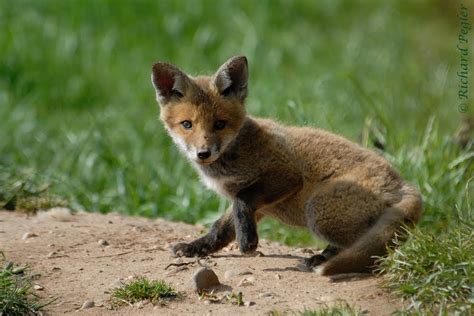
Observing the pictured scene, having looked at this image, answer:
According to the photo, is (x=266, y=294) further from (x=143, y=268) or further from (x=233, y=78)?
(x=233, y=78)

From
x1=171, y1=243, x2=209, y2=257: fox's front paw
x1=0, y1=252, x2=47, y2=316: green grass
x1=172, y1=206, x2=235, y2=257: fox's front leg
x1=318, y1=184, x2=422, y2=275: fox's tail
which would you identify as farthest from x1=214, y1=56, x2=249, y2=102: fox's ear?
x1=0, y1=252, x2=47, y2=316: green grass

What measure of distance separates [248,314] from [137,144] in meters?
4.83

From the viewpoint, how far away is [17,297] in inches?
190

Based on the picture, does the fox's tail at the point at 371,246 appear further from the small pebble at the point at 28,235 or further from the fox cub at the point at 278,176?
the small pebble at the point at 28,235

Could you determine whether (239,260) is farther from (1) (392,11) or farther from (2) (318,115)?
(1) (392,11)

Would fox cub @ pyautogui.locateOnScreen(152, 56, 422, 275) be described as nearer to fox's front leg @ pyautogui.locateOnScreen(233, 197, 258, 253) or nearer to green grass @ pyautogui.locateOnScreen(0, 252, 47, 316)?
fox's front leg @ pyautogui.locateOnScreen(233, 197, 258, 253)

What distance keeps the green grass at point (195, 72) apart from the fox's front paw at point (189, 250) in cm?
167

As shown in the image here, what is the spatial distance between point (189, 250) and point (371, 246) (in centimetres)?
127

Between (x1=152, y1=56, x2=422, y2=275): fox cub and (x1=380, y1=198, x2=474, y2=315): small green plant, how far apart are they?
1.01 feet

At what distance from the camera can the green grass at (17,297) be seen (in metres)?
4.77

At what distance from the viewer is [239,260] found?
18.5 ft

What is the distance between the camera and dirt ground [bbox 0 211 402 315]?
189 inches

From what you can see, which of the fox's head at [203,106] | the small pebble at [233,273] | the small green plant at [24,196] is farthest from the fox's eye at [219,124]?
the small green plant at [24,196]

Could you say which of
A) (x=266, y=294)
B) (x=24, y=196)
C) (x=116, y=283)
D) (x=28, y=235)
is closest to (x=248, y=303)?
(x=266, y=294)
